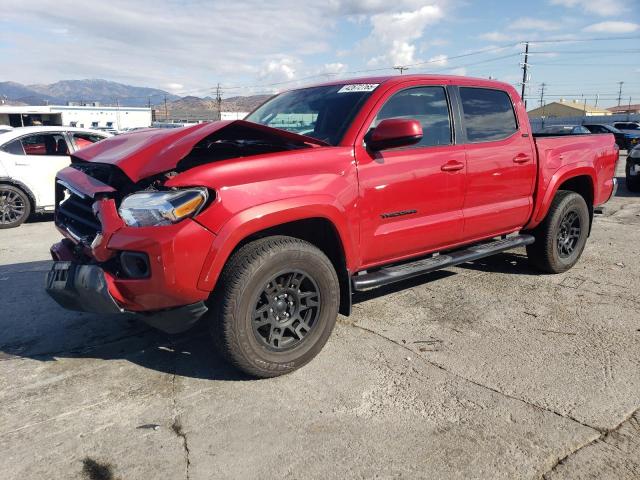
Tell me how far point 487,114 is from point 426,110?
2.64 ft

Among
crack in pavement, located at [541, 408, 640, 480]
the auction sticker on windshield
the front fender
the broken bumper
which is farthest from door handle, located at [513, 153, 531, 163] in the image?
the broken bumper

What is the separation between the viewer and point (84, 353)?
359 cm

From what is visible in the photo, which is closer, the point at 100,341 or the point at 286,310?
the point at 286,310

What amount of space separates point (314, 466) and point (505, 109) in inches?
147

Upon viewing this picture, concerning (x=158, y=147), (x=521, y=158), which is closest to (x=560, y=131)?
(x=521, y=158)

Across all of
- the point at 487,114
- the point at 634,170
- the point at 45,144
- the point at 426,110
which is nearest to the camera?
the point at 426,110

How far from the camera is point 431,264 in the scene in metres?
4.00

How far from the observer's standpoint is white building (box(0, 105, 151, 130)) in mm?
52688

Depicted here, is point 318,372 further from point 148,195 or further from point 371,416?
point 148,195

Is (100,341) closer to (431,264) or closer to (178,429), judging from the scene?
(178,429)

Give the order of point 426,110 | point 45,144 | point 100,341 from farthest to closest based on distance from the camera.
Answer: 1. point 45,144
2. point 426,110
3. point 100,341

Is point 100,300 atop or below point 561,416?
atop

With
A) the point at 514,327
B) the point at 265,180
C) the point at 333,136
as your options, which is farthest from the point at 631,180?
the point at 265,180

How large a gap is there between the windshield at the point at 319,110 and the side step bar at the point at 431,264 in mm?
1009
